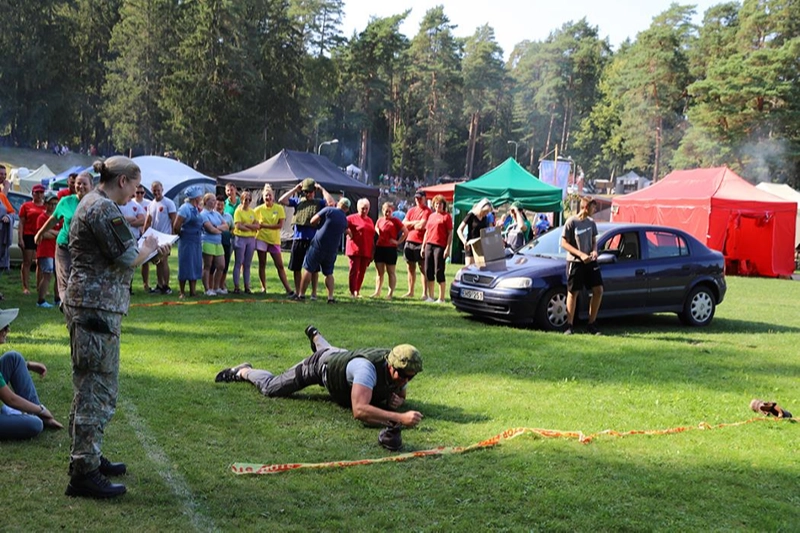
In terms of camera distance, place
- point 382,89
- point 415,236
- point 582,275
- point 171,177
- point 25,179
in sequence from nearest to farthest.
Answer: point 582,275 < point 415,236 < point 171,177 < point 25,179 < point 382,89

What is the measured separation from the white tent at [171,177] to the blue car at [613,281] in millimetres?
18532

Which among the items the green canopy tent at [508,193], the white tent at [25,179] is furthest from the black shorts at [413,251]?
the white tent at [25,179]

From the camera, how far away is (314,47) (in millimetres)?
66125

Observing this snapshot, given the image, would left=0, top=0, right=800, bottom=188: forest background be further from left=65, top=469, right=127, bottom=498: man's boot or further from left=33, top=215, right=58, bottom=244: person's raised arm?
left=65, top=469, right=127, bottom=498: man's boot

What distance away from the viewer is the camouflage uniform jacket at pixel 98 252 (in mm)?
3863

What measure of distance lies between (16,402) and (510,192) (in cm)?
1915

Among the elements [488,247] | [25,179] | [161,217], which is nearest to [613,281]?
[488,247]

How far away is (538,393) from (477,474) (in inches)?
97.5

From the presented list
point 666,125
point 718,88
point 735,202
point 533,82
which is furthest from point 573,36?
point 735,202

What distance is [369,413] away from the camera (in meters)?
5.49

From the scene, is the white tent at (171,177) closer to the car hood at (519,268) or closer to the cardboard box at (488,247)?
the car hood at (519,268)

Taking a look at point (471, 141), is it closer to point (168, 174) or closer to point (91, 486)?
point (168, 174)

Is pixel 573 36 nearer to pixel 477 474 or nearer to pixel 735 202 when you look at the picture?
pixel 735 202

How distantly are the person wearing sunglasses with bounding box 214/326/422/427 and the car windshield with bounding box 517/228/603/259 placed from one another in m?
5.80
